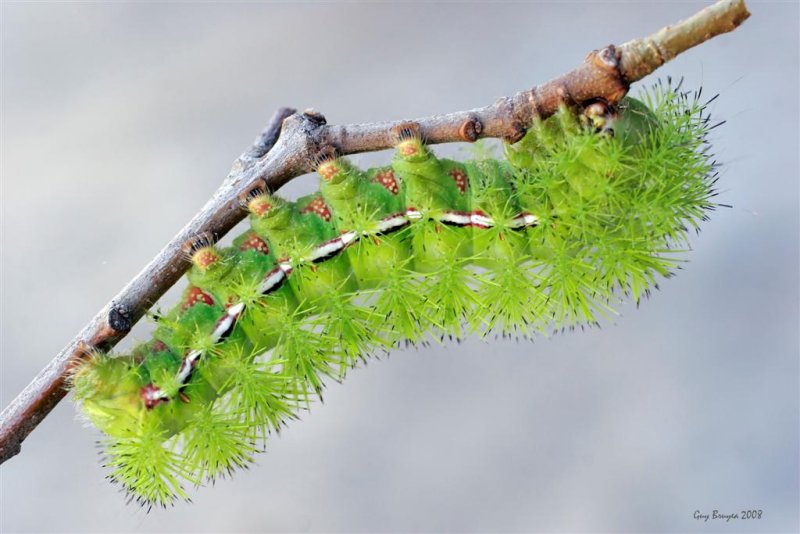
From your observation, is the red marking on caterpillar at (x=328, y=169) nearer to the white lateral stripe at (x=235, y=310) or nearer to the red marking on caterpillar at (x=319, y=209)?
the red marking on caterpillar at (x=319, y=209)

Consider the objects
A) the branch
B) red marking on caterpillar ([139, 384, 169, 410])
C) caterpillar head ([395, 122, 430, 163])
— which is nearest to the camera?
the branch

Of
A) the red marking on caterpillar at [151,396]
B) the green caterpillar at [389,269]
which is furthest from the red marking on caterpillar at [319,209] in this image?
the red marking on caterpillar at [151,396]

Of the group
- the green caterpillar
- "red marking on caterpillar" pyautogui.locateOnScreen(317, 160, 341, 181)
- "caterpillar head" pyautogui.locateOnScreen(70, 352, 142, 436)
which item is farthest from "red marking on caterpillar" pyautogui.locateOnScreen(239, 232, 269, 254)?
"caterpillar head" pyautogui.locateOnScreen(70, 352, 142, 436)

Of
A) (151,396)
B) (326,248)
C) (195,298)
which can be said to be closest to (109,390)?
(151,396)

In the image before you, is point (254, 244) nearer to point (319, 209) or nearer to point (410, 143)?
point (319, 209)

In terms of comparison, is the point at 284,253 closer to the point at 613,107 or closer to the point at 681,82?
the point at 613,107

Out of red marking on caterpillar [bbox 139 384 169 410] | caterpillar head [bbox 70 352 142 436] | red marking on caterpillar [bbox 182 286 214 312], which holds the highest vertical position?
red marking on caterpillar [bbox 182 286 214 312]

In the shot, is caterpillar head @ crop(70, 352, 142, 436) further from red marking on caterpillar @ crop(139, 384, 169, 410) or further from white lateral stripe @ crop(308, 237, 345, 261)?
white lateral stripe @ crop(308, 237, 345, 261)

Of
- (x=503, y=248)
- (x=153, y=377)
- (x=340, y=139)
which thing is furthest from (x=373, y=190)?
(x=153, y=377)
